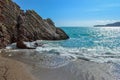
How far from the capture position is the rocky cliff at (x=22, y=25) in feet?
112

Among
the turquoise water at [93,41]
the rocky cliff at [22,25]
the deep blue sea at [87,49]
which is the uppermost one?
the rocky cliff at [22,25]

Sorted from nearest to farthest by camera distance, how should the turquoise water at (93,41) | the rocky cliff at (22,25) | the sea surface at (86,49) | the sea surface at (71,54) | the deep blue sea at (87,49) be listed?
the sea surface at (71,54) → the sea surface at (86,49) → the deep blue sea at (87,49) → the turquoise water at (93,41) → the rocky cliff at (22,25)

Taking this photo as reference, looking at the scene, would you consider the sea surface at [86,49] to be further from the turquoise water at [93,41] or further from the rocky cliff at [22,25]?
the rocky cliff at [22,25]

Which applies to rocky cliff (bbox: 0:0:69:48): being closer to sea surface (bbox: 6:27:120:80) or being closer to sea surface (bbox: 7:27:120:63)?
sea surface (bbox: 7:27:120:63)

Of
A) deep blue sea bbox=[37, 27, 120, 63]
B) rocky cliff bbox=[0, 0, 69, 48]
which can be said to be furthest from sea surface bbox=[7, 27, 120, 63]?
rocky cliff bbox=[0, 0, 69, 48]

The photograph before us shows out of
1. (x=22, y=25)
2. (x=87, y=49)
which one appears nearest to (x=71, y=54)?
(x=87, y=49)

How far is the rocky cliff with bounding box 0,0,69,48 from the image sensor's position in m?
34.1

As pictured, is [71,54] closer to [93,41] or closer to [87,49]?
[87,49]

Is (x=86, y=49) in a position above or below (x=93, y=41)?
above

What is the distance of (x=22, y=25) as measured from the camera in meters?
37.1

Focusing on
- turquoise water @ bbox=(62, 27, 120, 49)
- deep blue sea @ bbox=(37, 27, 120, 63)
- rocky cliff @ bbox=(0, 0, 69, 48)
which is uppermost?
rocky cliff @ bbox=(0, 0, 69, 48)

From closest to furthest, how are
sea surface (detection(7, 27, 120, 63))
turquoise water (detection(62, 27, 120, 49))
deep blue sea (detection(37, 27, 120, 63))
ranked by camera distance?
sea surface (detection(7, 27, 120, 63))
deep blue sea (detection(37, 27, 120, 63))
turquoise water (detection(62, 27, 120, 49))

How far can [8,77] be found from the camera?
9.32 m

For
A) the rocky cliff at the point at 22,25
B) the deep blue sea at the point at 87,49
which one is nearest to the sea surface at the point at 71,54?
the deep blue sea at the point at 87,49
